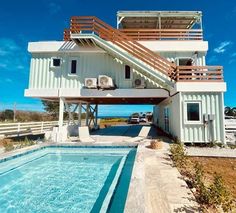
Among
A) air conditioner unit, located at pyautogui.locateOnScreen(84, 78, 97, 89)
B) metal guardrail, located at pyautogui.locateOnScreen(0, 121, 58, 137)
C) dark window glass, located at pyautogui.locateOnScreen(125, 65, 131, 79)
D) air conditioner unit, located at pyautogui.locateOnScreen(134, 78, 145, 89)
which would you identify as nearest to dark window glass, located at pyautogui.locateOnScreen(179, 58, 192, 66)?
air conditioner unit, located at pyautogui.locateOnScreen(134, 78, 145, 89)

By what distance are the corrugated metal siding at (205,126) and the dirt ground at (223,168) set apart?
8.56ft

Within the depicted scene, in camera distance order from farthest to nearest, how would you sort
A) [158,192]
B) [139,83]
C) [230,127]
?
[139,83] < [230,127] < [158,192]

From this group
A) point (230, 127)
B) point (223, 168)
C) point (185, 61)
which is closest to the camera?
point (223, 168)

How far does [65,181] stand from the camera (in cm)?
643

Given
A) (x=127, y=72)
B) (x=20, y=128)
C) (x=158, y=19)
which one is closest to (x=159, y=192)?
(x=127, y=72)

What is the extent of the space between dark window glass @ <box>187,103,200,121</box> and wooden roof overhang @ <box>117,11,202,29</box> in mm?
6556

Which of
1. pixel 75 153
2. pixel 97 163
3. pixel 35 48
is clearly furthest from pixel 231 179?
pixel 35 48

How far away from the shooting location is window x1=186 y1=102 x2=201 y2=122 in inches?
427

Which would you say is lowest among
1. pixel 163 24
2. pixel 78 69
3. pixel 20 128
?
pixel 20 128

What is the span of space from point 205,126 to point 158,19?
30.9ft

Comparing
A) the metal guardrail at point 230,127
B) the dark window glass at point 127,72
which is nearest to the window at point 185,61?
the dark window glass at point 127,72

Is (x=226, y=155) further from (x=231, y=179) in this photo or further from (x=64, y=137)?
(x=64, y=137)

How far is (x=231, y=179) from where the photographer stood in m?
6.02

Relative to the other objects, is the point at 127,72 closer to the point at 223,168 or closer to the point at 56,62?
the point at 56,62
